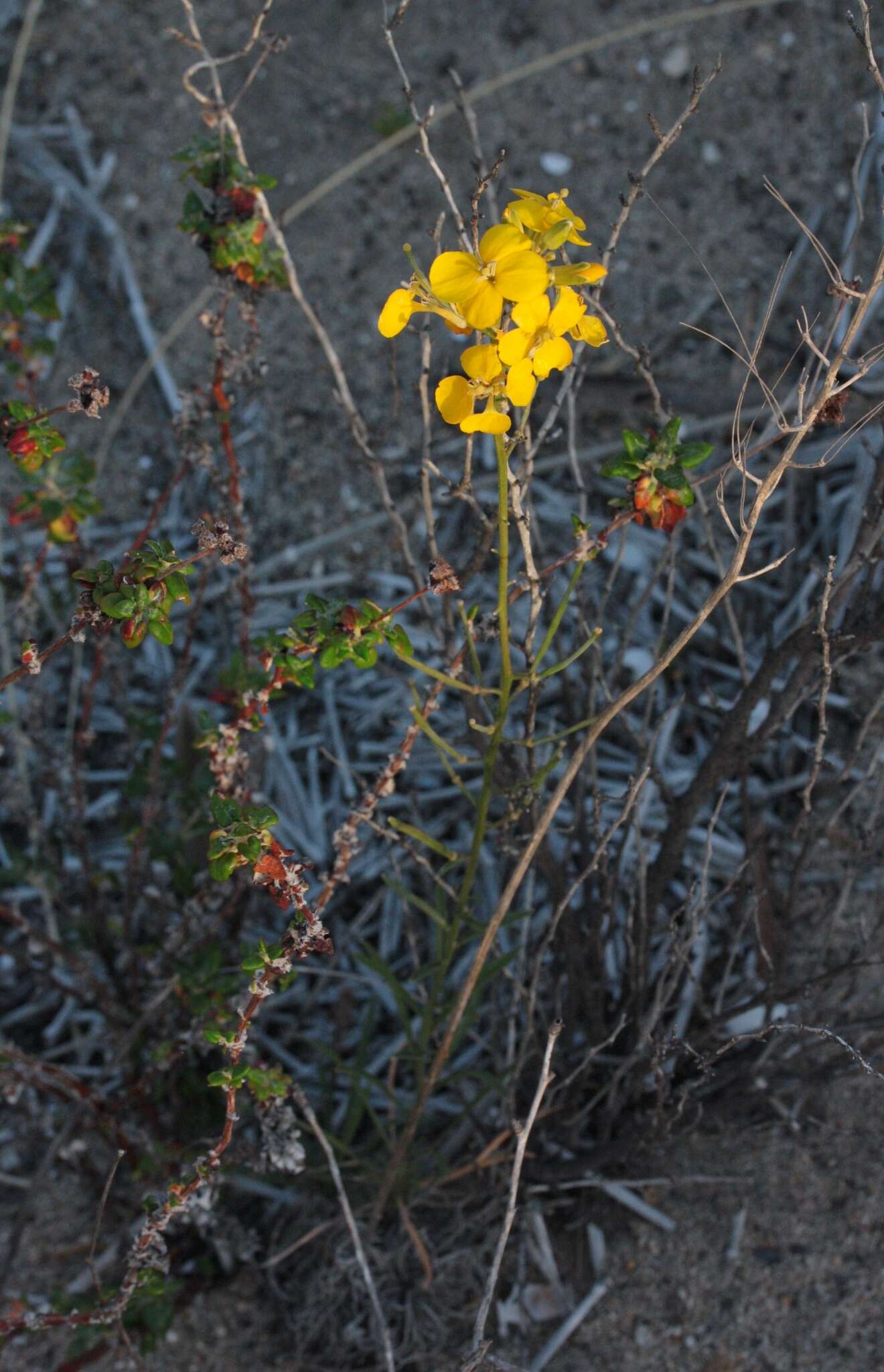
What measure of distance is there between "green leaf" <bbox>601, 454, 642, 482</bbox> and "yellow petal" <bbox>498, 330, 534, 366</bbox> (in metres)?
0.29

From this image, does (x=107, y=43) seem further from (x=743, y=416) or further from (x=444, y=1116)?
(x=444, y=1116)

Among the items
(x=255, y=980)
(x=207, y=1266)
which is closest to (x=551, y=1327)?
(x=207, y=1266)

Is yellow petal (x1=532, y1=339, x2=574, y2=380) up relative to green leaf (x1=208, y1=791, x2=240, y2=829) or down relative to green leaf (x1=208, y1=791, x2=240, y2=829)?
up

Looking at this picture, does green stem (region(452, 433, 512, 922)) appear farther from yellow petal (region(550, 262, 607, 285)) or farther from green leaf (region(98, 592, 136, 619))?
green leaf (region(98, 592, 136, 619))

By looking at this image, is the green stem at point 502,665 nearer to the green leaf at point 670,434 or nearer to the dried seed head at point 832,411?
the green leaf at point 670,434

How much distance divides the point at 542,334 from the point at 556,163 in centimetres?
243

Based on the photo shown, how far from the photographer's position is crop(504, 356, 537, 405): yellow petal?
4.00ft

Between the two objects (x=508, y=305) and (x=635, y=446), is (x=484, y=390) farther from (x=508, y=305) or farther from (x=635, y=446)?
(x=635, y=446)

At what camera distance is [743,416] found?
2740 mm

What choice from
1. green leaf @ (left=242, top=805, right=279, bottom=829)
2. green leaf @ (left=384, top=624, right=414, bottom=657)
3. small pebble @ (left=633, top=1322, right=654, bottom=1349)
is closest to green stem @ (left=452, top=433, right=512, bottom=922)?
green leaf @ (left=384, top=624, right=414, bottom=657)

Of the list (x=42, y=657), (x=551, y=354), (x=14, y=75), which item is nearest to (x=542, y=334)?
(x=551, y=354)

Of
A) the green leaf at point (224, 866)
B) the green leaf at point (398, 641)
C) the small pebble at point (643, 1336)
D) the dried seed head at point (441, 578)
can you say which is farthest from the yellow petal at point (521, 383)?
the small pebble at point (643, 1336)

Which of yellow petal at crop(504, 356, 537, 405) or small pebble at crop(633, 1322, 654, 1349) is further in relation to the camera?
small pebble at crop(633, 1322, 654, 1349)

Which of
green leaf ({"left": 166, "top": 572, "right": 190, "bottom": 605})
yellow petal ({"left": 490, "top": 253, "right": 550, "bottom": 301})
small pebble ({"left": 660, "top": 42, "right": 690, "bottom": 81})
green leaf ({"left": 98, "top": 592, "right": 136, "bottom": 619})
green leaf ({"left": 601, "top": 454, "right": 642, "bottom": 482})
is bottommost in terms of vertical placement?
small pebble ({"left": 660, "top": 42, "right": 690, "bottom": 81})
